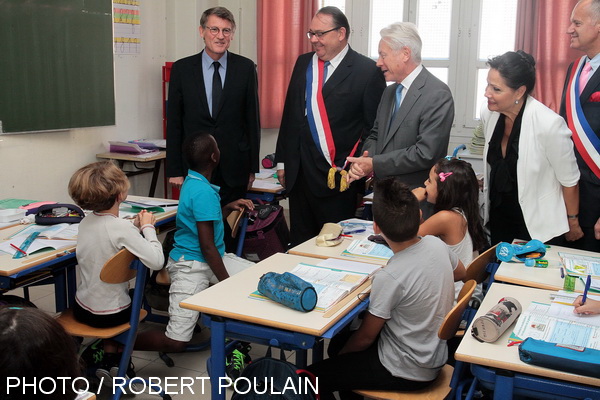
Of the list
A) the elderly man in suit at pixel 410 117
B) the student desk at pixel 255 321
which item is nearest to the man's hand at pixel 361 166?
the elderly man in suit at pixel 410 117

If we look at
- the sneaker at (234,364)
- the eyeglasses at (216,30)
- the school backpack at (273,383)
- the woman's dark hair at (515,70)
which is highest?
the eyeglasses at (216,30)

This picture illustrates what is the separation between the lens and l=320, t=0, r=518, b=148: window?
227 inches

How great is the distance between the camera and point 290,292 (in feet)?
6.81

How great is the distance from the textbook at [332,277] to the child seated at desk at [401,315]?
14cm

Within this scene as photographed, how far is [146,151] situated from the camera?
17.2ft

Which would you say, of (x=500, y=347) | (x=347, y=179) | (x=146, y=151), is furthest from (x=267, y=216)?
(x=500, y=347)

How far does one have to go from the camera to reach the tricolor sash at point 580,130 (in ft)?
9.41

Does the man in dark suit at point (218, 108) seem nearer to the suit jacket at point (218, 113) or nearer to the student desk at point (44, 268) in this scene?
the suit jacket at point (218, 113)

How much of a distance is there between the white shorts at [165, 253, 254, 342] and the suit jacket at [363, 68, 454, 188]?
0.89m

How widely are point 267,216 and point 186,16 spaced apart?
109 inches

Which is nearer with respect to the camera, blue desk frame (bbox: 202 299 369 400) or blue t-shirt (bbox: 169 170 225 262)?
blue desk frame (bbox: 202 299 369 400)

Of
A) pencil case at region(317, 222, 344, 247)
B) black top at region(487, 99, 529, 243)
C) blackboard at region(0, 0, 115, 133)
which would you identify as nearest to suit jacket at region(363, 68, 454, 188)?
black top at region(487, 99, 529, 243)

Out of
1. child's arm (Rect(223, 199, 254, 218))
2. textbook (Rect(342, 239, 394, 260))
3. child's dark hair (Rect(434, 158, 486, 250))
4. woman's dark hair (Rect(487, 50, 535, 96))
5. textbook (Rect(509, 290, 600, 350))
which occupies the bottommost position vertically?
textbook (Rect(509, 290, 600, 350))

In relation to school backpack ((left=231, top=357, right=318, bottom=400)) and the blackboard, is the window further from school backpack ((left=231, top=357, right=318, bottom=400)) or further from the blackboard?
school backpack ((left=231, top=357, right=318, bottom=400))
